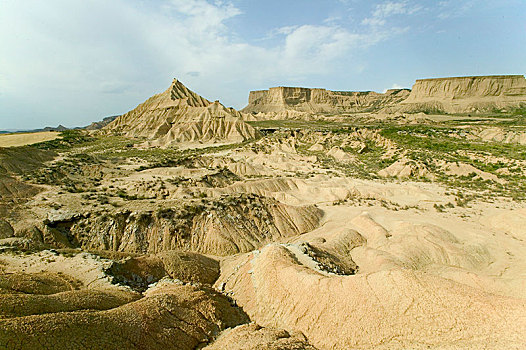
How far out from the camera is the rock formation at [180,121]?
7512 centimetres

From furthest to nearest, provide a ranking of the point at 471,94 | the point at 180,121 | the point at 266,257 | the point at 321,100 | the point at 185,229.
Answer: the point at 321,100 < the point at 471,94 < the point at 180,121 < the point at 185,229 < the point at 266,257

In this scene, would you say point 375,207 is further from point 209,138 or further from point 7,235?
point 209,138

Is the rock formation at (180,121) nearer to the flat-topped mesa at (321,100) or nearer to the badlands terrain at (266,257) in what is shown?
the badlands terrain at (266,257)

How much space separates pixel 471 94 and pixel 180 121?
127m

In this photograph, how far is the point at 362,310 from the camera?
8.53 m

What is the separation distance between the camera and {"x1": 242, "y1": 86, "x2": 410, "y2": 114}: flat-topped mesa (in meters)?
154

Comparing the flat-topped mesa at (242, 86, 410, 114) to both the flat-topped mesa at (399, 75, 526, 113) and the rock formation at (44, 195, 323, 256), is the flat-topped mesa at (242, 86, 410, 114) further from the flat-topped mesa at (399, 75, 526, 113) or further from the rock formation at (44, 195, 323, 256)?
the rock formation at (44, 195, 323, 256)

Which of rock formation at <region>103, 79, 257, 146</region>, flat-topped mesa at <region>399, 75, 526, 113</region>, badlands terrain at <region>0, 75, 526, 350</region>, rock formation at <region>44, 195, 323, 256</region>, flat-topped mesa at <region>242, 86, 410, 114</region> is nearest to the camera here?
badlands terrain at <region>0, 75, 526, 350</region>

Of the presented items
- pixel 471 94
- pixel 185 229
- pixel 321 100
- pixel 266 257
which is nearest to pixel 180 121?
pixel 185 229

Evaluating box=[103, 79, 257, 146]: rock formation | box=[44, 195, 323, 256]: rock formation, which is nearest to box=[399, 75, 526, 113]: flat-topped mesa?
box=[103, 79, 257, 146]: rock formation

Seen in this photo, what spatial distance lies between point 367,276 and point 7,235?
1729 cm

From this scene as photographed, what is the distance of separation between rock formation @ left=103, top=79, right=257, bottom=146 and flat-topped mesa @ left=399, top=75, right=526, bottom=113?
89232 mm

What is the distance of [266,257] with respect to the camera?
12336 mm

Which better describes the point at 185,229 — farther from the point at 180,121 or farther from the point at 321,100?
the point at 321,100
